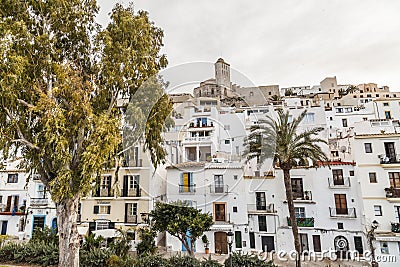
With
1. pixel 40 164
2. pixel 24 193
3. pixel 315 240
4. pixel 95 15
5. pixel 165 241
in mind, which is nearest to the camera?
pixel 40 164

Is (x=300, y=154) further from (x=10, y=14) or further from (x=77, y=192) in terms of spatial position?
(x=10, y=14)

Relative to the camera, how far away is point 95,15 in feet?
44.3

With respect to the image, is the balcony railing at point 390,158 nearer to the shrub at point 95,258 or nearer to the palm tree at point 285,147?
the palm tree at point 285,147

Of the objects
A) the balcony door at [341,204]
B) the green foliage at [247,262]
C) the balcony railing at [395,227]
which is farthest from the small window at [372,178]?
the green foliage at [247,262]

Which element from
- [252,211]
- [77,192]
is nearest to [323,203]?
[252,211]

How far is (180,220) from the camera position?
13.5 metres

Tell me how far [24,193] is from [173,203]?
18356mm

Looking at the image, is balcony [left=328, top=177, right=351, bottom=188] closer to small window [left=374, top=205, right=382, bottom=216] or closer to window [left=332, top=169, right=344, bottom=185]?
window [left=332, top=169, right=344, bottom=185]

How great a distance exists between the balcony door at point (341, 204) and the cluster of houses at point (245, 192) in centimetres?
6

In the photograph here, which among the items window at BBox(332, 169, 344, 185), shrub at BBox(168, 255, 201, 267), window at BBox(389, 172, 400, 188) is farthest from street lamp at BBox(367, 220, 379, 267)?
shrub at BBox(168, 255, 201, 267)

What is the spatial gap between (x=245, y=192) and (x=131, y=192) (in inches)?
349

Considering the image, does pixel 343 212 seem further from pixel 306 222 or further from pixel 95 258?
pixel 95 258

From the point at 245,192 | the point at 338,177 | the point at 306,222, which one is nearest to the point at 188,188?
the point at 245,192

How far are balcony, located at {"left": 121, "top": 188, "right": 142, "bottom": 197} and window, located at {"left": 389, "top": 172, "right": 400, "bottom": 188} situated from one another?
57.4 feet
